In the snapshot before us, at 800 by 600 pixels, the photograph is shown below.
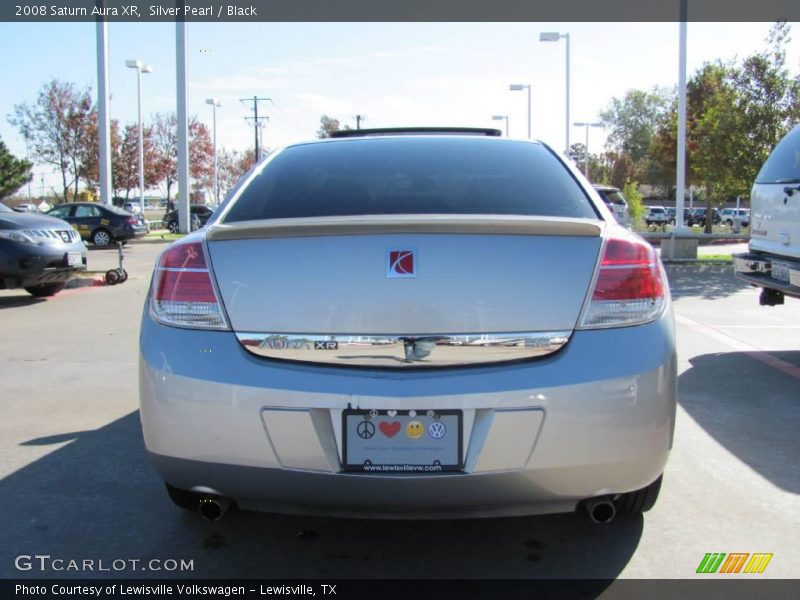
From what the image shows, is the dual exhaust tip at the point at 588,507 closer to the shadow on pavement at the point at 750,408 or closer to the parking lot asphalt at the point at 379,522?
the parking lot asphalt at the point at 379,522

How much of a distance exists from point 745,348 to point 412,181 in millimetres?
5209

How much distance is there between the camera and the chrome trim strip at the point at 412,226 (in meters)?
2.55

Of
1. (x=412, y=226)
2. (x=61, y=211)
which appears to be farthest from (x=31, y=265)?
(x=61, y=211)

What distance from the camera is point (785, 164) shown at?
6691 millimetres

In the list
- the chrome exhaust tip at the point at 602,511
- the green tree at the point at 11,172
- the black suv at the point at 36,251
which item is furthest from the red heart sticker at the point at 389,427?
the green tree at the point at 11,172

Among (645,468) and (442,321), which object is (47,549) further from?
(645,468)

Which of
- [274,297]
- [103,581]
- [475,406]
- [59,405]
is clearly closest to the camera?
[475,406]

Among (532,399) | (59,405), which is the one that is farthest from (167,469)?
(59,405)

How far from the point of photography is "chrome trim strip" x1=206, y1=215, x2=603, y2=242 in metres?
2.55

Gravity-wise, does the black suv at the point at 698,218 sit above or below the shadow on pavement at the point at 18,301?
above

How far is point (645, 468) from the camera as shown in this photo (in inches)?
99.8

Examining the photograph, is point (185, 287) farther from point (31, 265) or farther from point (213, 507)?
point (31, 265)

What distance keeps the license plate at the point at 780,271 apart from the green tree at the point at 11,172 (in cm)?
4877

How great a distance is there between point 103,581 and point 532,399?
167cm
